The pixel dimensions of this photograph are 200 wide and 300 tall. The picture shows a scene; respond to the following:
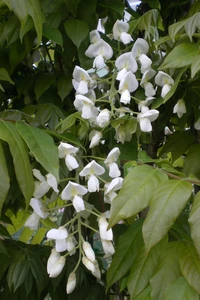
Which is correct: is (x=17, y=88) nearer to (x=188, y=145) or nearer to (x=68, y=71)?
(x=68, y=71)

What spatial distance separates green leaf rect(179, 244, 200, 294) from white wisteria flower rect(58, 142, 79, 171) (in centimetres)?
19

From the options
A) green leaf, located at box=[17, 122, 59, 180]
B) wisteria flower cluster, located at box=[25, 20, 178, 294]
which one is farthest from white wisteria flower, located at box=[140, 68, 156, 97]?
green leaf, located at box=[17, 122, 59, 180]

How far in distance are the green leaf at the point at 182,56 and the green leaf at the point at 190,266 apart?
10.7 inches

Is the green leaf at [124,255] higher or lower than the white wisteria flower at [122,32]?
lower

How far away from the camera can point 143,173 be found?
2.15 feet

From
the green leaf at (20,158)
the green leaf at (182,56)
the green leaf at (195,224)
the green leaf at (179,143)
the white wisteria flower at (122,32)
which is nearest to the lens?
the green leaf at (195,224)

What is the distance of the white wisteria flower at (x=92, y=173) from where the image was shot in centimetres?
70

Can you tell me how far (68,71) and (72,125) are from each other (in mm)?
224

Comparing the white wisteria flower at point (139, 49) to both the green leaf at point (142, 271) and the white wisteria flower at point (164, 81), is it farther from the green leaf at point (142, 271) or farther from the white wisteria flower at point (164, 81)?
the green leaf at point (142, 271)

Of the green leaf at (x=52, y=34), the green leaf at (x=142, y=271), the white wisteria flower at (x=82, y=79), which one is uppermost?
the green leaf at (x=52, y=34)

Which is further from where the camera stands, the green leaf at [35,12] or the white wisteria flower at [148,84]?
the white wisteria flower at [148,84]

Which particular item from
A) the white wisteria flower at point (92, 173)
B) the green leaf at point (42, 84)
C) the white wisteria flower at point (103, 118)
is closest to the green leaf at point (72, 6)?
the green leaf at point (42, 84)

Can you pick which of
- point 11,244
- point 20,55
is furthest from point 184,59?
point 11,244

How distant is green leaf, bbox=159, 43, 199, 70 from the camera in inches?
30.3
